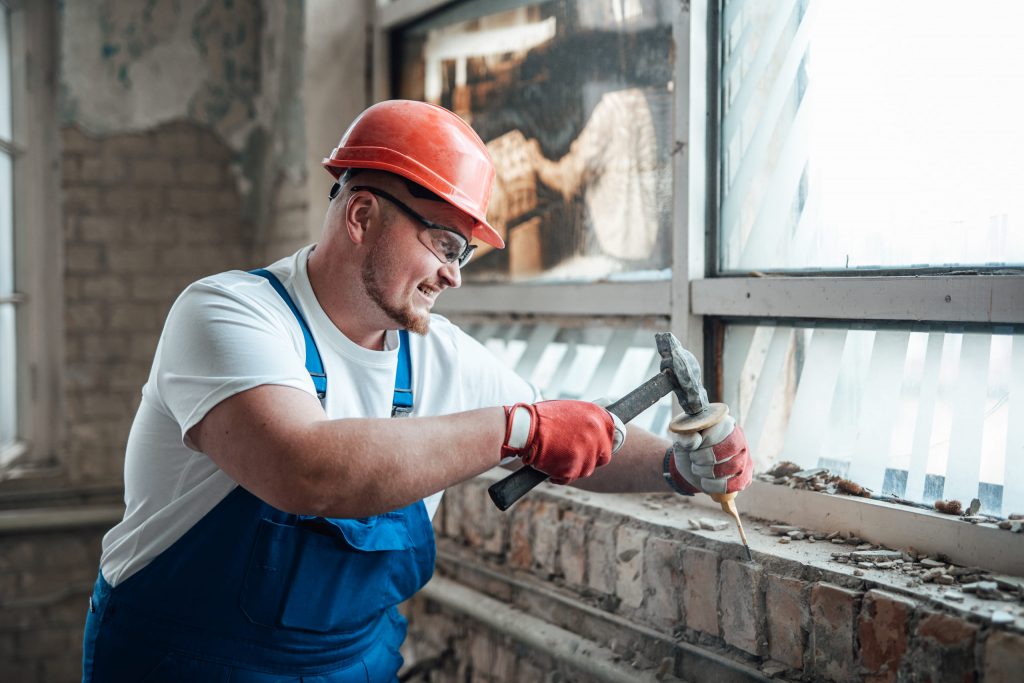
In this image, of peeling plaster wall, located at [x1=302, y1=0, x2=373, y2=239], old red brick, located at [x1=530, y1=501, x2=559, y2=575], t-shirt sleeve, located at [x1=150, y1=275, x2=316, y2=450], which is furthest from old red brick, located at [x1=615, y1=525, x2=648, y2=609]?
peeling plaster wall, located at [x1=302, y1=0, x2=373, y2=239]

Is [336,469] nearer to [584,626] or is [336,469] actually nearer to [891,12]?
[584,626]

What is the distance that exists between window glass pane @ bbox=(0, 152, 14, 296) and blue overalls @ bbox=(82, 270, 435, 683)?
249cm

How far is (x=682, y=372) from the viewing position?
1644 millimetres

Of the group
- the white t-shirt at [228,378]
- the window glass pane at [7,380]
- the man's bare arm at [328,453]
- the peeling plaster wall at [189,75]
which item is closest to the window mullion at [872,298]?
the white t-shirt at [228,378]

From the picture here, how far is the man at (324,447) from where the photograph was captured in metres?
1.40

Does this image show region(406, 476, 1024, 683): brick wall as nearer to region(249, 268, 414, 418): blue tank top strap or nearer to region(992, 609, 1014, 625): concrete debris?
region(992, 609, 1014, 625): concrete debris

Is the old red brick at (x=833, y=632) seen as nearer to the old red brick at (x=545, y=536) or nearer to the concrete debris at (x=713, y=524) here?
the concrete debris at (x=713, y=524)

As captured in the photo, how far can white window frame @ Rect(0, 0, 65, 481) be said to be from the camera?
3658 millimetres

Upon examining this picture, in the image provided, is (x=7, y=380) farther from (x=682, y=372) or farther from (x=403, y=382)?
(x=682, y=372)

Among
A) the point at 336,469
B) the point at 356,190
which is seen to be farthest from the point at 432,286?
the point at 336,469

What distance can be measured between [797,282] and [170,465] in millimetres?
1353

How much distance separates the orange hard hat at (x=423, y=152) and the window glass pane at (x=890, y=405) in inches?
30.3

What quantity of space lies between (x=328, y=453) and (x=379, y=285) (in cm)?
48

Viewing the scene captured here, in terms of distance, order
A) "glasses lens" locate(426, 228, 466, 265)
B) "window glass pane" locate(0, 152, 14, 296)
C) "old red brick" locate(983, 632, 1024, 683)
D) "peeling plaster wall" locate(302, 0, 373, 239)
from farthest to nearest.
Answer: "window glass pane" locate(0, 152, 14, 296) → "peeling plaster wall" locate(302, 0, 373, 239) → "glasses lens" locate(426, 228, 466, 265) → "old red brick" locate(983, 632, 1024, 683)
